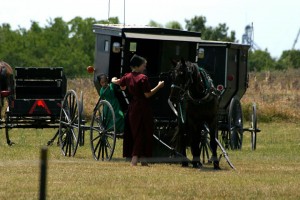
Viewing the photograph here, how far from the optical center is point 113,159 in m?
19.7

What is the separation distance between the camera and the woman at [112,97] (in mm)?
18953

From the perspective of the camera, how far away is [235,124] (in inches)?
945

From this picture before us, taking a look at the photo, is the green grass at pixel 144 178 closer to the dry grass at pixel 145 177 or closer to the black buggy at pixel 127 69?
the dry grass at pixel 145 177

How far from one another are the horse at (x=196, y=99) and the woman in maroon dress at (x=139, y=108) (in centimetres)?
42

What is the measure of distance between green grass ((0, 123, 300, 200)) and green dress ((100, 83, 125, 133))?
59cm

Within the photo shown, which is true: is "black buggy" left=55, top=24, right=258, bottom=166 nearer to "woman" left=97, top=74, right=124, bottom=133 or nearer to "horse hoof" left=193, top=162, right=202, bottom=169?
"woman" left=97, top=74, right=124, bottom=133

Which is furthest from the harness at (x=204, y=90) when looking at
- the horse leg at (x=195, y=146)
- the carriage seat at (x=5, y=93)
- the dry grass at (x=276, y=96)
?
the dry grass at (x=276, y=96)

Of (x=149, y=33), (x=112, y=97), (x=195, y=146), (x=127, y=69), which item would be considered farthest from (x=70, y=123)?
(x=195, y=146)

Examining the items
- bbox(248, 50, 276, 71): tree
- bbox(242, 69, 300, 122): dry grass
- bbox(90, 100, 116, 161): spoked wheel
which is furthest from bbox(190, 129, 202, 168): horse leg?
bbox(248, 50, 276, 71): tree

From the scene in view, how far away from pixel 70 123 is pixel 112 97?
159 centimetres

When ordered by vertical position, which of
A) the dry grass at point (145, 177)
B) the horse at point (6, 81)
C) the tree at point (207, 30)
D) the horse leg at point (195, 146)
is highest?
the tree at point (207, 30)

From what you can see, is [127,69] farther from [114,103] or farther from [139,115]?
[139,115]

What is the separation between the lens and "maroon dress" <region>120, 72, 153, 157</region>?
58.9ft

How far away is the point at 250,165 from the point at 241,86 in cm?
824
